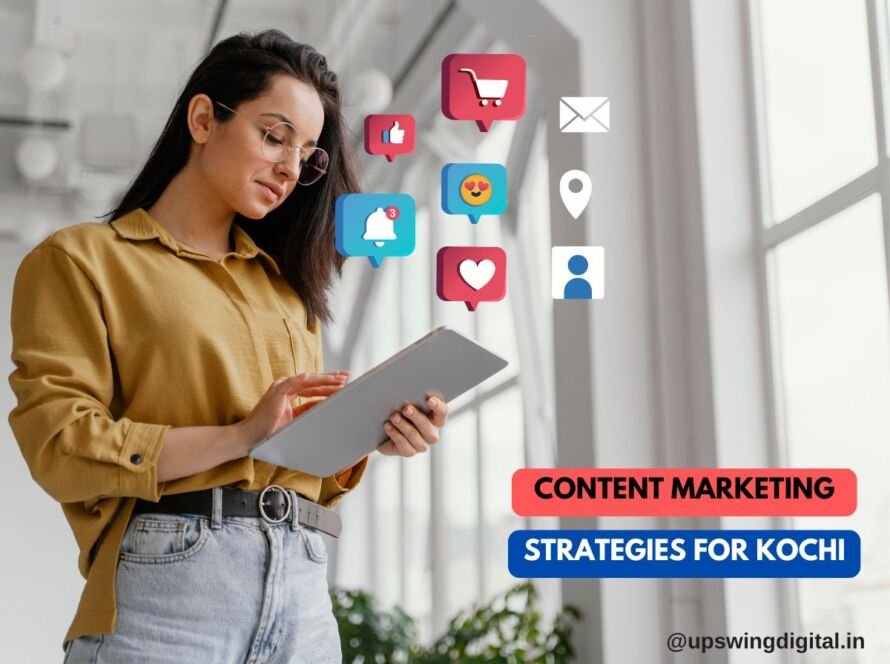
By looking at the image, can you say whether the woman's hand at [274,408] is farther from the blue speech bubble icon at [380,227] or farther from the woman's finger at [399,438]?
the blue speech bubble icon at [380,227]

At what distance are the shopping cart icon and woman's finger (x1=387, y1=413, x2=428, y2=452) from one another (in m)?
1.74

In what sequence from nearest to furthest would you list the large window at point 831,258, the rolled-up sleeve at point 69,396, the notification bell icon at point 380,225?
1. the rolled-up sleeve at point 69,396
2. the large window at point 831,258
3. the notification bell icon at point 380,225

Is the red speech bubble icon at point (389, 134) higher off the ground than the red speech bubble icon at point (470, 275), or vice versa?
the red speech bubble icon at point (389, 134)

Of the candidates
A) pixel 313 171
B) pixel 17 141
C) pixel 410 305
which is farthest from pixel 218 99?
pixel 17 141

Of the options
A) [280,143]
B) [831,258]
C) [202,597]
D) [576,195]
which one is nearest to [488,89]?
[576,195]

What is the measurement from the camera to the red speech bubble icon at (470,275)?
288cm

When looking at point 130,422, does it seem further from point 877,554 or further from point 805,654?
point 805,654

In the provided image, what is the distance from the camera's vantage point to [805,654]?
2873 mm

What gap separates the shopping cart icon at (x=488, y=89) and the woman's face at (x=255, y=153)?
5.07 ft

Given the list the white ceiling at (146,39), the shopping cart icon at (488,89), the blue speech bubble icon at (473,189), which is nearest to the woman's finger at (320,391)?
the blue speech bubble icon at (473,189)

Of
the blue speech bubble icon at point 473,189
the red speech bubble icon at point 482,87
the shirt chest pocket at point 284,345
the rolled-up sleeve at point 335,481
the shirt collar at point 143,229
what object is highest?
the red speech bubble icon at point 482,87

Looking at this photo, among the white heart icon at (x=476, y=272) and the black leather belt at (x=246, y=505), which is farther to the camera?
the white heart icon at (x=476, y=272)

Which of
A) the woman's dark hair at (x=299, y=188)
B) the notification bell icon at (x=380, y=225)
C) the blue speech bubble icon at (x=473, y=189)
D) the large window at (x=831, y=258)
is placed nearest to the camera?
the woman's dark hair at (x=299, y=188)

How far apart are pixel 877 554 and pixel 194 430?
1.86 meters
